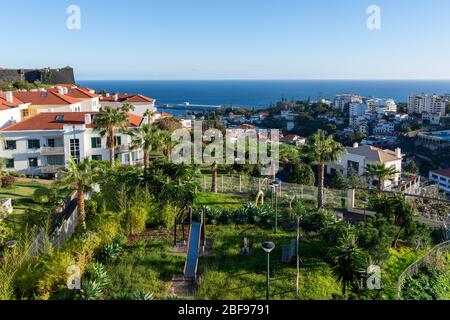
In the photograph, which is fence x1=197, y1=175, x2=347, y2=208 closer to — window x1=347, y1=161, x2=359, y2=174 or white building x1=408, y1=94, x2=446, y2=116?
window x1=347, y1=161, x2=359, y2=174

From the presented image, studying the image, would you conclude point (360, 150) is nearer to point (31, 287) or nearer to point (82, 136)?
point (82, 136)

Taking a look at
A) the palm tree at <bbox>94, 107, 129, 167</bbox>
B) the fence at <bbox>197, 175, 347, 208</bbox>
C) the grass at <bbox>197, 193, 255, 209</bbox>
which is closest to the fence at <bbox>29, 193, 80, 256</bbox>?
the grass at <bbox>197, 193, 255, 209</bbox>

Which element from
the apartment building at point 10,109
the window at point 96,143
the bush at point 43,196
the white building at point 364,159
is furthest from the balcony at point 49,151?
the white building at point 364,159

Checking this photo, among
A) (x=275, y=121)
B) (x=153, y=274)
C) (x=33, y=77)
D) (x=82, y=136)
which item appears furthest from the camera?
(x=275, y=121)

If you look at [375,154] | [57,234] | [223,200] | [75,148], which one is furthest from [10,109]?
[375,154]

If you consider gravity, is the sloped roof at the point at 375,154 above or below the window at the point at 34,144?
below

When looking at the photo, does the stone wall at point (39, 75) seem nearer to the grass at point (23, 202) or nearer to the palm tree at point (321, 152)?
the grass at point (23, 202)
